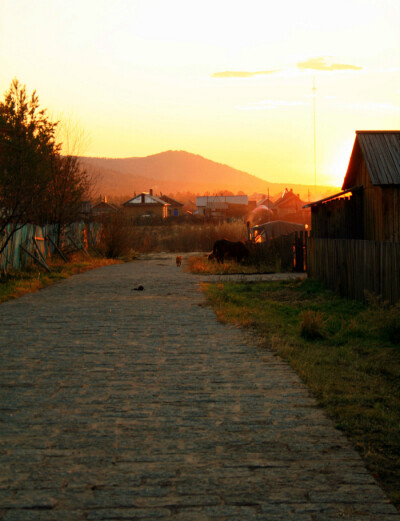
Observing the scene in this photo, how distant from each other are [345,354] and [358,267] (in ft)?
19.5

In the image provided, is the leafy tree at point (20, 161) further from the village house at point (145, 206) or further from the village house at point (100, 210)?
the village house at point (145, 206)

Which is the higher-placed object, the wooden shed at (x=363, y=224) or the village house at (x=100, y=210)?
the village house at (x=100, y=210)

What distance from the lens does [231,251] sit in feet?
103

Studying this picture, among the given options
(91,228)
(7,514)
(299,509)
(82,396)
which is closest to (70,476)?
(7,514)

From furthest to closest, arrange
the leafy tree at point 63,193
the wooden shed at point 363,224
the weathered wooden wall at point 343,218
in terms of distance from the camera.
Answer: the leafy tree at point 63,193 < the weathered wooden wall at point 343,218 < the wooden shed at point 363,224

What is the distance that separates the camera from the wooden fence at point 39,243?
23.3 metres

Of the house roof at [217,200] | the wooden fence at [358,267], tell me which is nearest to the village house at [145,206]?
the house roof at [217,200]

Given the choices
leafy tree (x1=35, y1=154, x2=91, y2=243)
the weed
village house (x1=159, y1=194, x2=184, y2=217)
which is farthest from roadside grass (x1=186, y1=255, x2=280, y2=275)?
village house (x1=159, y1=194, x2=184, y2=217)

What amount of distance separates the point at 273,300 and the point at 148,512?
11.9 m

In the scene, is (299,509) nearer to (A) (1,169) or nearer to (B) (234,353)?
(B) (234,353)

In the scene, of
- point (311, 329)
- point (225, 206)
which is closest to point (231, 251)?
point (311, 329)

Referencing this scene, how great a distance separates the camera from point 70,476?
14.2 ft

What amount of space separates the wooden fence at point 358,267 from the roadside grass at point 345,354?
39cm

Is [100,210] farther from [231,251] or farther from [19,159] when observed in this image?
[19,159]
